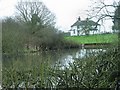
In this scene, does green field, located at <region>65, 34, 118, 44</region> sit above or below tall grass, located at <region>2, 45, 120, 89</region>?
above

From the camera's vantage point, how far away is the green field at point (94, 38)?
180 centimetres

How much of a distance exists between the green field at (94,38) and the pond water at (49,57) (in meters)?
0.07

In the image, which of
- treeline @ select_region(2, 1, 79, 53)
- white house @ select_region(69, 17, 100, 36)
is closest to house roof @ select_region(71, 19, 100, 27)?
white house @ select_region(69, 17, 100, 36)

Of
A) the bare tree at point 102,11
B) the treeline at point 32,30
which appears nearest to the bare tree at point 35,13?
the treeline at point 32,30

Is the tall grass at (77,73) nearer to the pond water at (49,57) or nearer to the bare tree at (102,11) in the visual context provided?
the pond water at (49,57)

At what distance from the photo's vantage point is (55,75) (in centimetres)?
189

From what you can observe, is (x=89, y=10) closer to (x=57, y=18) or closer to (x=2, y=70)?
(x=57, y=18)

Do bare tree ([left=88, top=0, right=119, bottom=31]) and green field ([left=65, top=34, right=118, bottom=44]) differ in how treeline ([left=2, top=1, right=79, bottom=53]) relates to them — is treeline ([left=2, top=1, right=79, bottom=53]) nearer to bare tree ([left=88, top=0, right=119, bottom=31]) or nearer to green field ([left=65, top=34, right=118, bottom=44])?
green field ([left=65, top=34, right=118, bottom=44])

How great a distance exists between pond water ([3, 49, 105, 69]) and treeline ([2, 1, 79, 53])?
0.15 ft

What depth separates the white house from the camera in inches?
72.1

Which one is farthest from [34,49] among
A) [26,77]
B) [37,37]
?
[26,77]

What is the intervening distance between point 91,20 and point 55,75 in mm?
491

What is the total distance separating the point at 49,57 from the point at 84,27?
341 millimetres

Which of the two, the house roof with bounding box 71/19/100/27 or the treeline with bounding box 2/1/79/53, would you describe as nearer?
the treeline with bounding box 2/1/79/53
